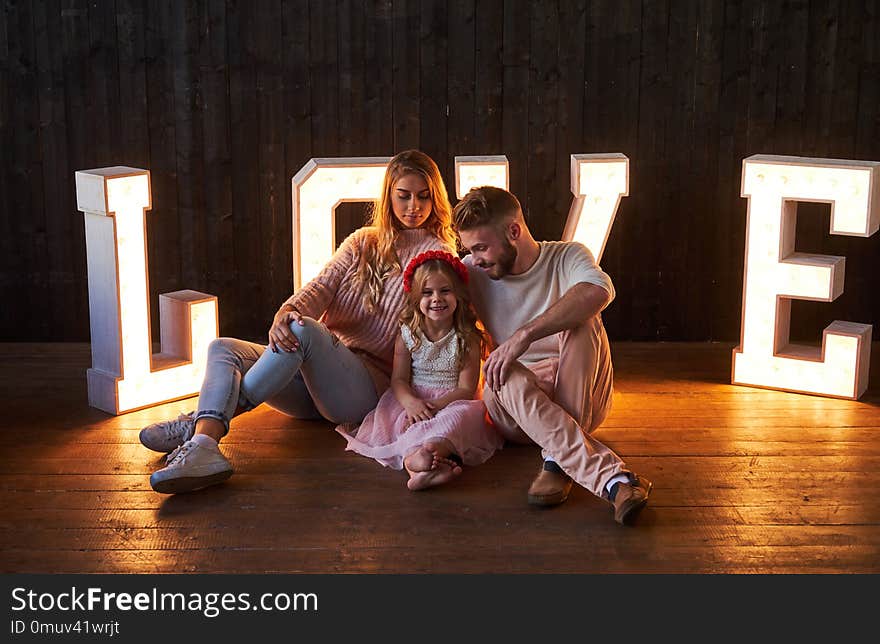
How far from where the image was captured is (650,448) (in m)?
3.77

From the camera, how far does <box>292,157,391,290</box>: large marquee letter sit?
4164 millimetres

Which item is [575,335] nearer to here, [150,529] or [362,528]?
[362,528]

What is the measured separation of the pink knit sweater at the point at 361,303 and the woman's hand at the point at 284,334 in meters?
0.20

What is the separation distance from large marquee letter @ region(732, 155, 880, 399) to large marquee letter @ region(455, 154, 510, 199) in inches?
35.6

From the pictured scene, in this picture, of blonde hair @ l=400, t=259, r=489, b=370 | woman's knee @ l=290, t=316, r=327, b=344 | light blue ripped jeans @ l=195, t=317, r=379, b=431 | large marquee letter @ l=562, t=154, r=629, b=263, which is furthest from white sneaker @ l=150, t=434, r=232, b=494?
large marquee letter @ l=562, t=154, r=629, b=263

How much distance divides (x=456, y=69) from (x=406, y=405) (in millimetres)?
1881

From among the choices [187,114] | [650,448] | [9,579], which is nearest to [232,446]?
[9,579]

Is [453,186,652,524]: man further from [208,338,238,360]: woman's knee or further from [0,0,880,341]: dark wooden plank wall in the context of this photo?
[0,0,880,341]: dark wooden plank wall

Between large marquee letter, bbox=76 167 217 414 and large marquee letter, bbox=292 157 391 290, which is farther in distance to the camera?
large marquee letter, bbox=292 157 391 290

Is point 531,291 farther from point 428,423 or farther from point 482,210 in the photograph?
point 428,423

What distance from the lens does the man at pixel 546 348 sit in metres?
3.28

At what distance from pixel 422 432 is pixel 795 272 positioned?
158 centimetres

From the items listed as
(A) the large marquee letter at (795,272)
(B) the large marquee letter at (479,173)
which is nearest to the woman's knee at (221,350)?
(B) the large marquee letter at (479,173)

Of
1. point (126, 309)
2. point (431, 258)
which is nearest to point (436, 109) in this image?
point (431, 258)
